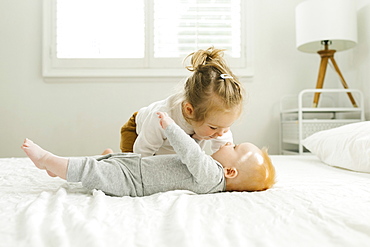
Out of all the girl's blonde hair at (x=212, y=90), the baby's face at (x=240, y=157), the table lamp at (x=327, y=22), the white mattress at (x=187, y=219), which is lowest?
the white mattress at (x=187, y=219)

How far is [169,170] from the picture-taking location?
3.47ft

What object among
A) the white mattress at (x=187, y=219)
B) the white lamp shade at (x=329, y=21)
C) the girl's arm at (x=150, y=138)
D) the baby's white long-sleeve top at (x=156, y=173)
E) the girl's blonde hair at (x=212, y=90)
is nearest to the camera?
the white mattress at (x=187, y=219)

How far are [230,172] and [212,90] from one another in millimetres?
310

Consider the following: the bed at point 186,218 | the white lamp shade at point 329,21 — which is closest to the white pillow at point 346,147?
the bed at point 186,218

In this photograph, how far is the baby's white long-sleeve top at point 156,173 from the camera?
1.00m

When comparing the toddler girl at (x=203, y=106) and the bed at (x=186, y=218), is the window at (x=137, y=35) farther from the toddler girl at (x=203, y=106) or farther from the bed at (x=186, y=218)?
the bed at (x=186, y=218)

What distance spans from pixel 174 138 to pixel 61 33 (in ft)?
7.11

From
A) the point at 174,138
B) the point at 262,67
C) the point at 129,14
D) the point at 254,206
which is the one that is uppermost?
the point at 129,14

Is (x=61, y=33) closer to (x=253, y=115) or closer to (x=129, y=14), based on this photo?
(x=129, y=14)

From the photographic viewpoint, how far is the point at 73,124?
9.47ft

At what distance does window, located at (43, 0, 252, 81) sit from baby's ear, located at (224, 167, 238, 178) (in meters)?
1.90

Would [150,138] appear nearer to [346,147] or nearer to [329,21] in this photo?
[346,147]

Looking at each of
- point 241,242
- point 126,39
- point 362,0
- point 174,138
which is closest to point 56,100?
point 126,39

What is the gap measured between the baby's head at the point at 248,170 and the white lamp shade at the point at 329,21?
5.18 ft
